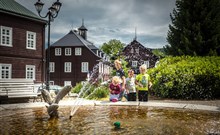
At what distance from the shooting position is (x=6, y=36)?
82.0 ft

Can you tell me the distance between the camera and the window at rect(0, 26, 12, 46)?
24619 mm

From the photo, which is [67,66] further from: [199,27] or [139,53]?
[199,27]

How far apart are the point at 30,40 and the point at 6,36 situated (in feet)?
9.43

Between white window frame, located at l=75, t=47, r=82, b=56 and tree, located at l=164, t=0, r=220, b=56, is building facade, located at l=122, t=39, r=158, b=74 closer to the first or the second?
white window frame, located at l=75, t=47, r=82, b=56

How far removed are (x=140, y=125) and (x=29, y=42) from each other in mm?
24481

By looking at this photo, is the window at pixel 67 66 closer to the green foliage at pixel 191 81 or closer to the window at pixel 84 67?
the window at pixel 84 67

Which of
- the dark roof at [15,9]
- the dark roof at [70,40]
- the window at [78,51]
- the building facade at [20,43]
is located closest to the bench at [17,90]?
the building facade at [20,43]

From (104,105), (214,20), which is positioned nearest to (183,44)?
(214,20)

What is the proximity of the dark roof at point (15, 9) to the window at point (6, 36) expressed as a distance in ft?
5.33

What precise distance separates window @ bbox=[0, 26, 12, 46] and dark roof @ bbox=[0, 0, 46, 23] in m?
1.63

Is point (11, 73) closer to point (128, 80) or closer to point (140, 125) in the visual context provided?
point (128, 80)

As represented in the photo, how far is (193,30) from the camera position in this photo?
939 inches

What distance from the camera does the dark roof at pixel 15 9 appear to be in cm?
2446

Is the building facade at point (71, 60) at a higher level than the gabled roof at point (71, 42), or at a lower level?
lower
